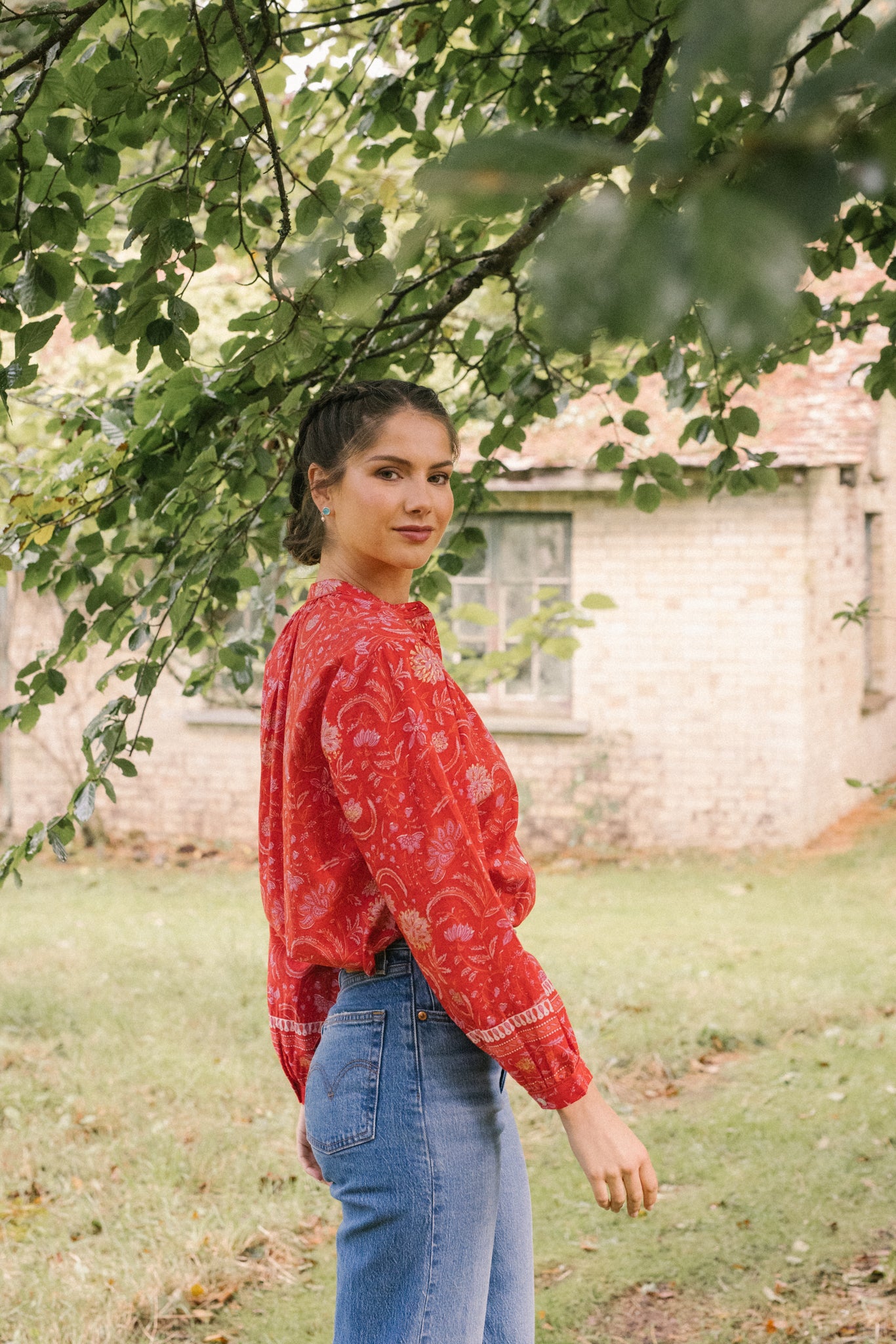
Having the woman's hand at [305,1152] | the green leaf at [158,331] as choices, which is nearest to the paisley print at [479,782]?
the woman's hand at [305,1152]

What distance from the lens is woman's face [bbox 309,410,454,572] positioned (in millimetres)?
1743

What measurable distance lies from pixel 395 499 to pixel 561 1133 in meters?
3.56

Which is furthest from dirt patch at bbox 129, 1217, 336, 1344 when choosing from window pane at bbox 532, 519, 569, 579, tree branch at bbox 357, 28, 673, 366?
window pane at bbox 532, 519, 569, 579

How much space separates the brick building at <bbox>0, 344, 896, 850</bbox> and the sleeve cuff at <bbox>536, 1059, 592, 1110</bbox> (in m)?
7.89

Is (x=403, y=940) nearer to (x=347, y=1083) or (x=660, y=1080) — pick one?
(x=347, y=1083)

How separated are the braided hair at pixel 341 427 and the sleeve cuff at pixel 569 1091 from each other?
87 cm

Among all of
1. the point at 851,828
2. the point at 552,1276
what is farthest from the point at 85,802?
the point at 851,828

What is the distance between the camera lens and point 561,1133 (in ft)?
15.2

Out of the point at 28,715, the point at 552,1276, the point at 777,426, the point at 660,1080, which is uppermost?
the point at 777,426

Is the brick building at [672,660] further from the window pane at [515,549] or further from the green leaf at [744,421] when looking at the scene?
the green leaf at [744,421]

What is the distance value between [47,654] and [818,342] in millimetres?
2496

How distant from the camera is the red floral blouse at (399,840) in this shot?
4.88 ft

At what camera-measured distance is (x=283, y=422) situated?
A: 275cm

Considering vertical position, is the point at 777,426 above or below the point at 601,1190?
above
